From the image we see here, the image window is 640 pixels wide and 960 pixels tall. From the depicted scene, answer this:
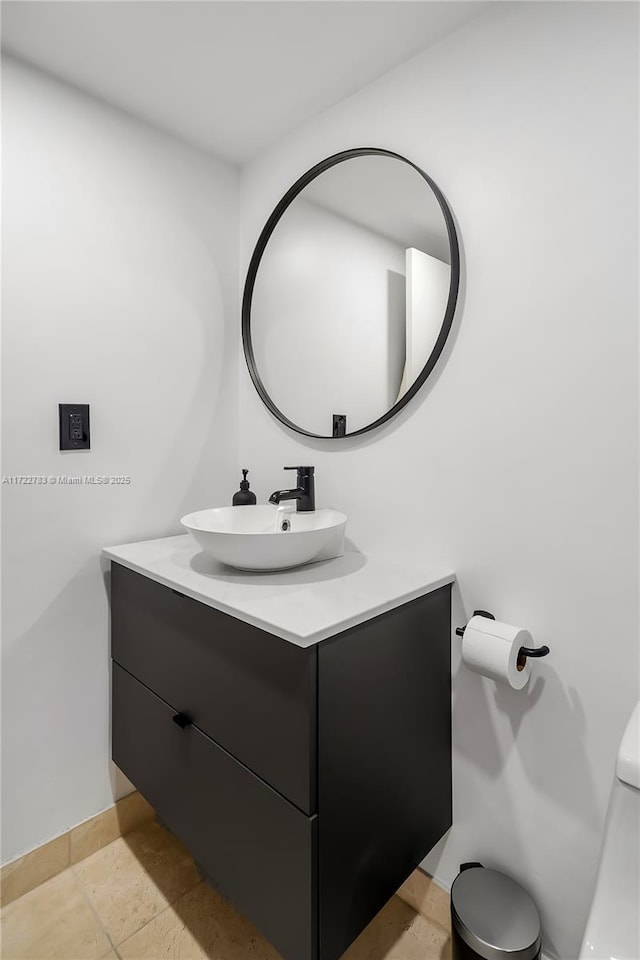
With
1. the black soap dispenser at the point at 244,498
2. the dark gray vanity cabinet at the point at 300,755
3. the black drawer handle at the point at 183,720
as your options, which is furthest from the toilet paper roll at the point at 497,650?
the black soap dispenser at the point at 244,498

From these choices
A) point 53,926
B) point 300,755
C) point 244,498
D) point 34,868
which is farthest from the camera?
point 244,498

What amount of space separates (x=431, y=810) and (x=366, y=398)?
3.51 ft

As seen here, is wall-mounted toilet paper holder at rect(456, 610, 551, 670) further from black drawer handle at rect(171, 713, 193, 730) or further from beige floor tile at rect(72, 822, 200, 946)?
beige floor tile at rect(72, 822, 200, 946)

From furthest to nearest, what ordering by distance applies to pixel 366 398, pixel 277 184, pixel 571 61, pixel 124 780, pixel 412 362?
pixel 277 184 → pixel 124 780 → pixel 366 398 → pixel 412 362 → pixel 571 61

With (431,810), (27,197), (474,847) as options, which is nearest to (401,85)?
(27,197)

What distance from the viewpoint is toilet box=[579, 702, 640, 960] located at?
62 cm

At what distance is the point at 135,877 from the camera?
1366 millimetres

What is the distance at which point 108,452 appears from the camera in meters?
1.49

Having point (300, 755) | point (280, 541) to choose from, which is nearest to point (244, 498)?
point (280, 541)

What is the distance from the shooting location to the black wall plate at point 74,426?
1.38 m

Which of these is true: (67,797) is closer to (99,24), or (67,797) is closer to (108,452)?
(108,452)

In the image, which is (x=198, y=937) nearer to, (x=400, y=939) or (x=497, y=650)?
(x=400, y=939)

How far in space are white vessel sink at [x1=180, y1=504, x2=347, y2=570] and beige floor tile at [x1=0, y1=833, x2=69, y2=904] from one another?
1.00 m

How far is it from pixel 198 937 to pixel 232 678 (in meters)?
0.74
